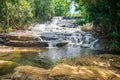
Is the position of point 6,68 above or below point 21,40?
above

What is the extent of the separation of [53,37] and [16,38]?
3.39m

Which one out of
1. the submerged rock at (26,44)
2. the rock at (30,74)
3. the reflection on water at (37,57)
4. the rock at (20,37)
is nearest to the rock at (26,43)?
the submerged rock at (26,44)

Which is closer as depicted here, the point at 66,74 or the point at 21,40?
the point at 66,74

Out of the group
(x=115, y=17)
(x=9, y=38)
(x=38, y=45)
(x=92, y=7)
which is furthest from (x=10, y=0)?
(x=115, y=17)

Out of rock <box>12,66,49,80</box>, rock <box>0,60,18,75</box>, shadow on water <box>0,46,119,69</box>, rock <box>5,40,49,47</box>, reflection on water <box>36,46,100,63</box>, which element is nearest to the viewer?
rock <box>12,66,49,80</box>

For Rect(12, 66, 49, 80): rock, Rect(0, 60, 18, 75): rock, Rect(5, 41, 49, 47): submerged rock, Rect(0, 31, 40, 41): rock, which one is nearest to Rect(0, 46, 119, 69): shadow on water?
Rect(0, 60, 18, 75): rock

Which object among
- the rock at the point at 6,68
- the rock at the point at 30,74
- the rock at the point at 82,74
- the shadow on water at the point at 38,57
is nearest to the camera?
the rock at the point at 82,74

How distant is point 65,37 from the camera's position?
18984 millimetres

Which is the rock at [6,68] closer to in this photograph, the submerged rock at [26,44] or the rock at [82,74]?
the rock at [82,74]

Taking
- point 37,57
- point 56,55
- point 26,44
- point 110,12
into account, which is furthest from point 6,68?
point 26,44

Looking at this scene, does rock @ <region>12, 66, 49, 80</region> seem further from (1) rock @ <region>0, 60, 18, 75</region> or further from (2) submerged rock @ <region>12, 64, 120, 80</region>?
(1) rock @ <region>0, 60, 18, 75</region>

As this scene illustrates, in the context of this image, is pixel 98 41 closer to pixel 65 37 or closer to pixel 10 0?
pixel 65 37

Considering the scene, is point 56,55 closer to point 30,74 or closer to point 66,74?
point 30,74

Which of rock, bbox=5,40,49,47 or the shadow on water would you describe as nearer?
the shadow on water
